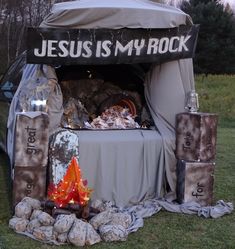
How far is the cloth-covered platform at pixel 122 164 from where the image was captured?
5.40 m

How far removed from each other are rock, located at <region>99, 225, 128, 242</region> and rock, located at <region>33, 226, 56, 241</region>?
1.34 feet

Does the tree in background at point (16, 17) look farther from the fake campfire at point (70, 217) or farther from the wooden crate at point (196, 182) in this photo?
the fake campfire at point (70, 217)

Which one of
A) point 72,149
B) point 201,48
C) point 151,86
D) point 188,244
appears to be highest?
Answer: point 201,48

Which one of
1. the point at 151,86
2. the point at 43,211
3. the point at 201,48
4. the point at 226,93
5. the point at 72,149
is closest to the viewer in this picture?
the point at 43,211

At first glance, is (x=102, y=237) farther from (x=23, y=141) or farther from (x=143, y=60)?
(x=143, y=60)

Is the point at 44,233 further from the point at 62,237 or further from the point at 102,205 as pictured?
the point at 102,205

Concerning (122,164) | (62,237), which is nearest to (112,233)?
(62,237)

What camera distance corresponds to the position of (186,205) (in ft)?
17.9

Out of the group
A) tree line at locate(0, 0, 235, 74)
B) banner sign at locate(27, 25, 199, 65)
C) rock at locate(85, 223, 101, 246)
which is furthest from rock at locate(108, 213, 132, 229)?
tree line at locate(0, 0, 235, 74)

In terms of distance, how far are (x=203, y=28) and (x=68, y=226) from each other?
18350mm

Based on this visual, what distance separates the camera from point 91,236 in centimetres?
442

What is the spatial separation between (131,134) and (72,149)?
0.71 meters

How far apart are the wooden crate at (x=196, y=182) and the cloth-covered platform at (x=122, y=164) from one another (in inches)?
11.3

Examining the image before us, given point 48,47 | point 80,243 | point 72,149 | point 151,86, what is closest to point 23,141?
point 72,149
